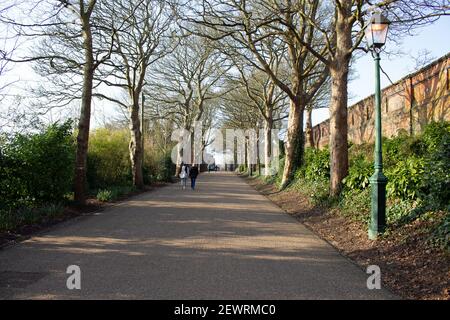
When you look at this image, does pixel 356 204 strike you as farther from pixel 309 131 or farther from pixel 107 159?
pixel 309 131

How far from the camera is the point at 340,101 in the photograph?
42.9ft

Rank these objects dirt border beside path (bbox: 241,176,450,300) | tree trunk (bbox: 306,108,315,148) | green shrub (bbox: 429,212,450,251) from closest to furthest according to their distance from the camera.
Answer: dirt border beside path (bbox: 241,176,450,300) < green shrub (bbox: 429,212,450,251) < tree trunk (bbox: 306,108,315,148)

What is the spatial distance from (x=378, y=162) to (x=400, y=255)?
6.85 ft

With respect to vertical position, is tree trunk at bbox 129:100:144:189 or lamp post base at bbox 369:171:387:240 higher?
tree trunk at bbox 129:100:144:189

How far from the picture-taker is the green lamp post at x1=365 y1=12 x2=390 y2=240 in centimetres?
856

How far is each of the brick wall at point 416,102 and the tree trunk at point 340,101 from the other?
3.17 meters

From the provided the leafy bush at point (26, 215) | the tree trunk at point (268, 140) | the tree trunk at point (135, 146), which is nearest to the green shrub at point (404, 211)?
the leafy bush at point (26, 215)

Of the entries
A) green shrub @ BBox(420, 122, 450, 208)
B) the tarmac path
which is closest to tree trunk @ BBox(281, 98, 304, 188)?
the tarmac path

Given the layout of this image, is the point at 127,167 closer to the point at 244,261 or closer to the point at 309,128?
the point at 309,128

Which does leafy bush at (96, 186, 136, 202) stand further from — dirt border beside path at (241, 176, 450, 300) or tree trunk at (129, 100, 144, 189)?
dirt border beside path at (241, 176, 450, 300)

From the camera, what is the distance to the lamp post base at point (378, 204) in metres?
8.53

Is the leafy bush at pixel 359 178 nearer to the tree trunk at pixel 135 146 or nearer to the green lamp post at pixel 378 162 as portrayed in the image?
the green lamp post at pixel 378 162

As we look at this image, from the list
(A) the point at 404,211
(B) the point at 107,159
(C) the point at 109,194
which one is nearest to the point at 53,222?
(C) the point at 109,194

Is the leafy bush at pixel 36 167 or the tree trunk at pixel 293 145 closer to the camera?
the leafy bush at pixel 36 167
